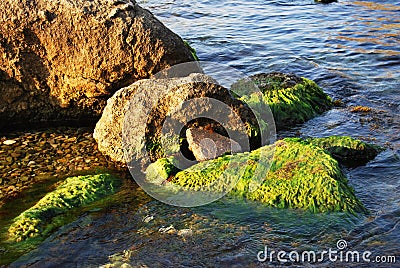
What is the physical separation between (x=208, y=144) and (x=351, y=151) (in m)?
1.81

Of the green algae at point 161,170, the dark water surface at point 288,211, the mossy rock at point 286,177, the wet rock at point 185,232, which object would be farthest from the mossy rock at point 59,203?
the wet rock at point 185,232

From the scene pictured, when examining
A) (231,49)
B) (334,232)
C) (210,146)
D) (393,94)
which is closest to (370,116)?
(393,94)

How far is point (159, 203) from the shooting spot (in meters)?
5.36

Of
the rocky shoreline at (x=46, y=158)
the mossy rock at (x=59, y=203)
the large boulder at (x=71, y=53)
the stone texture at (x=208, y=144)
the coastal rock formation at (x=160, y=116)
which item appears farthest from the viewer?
the large boulder at (x=71, y=53)

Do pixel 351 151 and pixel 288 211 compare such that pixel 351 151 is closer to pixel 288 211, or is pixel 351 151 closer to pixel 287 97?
pixel 288 211

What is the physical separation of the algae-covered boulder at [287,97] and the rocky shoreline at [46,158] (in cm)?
236

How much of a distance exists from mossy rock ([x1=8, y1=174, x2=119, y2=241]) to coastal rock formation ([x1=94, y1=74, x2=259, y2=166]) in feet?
1.86

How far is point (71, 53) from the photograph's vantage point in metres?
6.76

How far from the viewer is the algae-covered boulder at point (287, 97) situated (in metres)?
7.52

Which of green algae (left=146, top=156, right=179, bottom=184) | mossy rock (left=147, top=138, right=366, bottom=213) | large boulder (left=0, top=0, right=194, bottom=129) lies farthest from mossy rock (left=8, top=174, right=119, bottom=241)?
large boulder (left=0, top=0, right=194, bottom=129)

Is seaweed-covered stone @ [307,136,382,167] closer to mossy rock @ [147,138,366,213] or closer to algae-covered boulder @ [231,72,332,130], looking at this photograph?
mossy rock @ [147,138,366,213]

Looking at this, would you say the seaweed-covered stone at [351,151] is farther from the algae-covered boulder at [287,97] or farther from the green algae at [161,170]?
the green algae at [161,170]

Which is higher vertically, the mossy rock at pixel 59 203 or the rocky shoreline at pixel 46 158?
the rocky shoreline at pixel 46 158

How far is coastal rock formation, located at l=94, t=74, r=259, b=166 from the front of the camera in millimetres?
6168
